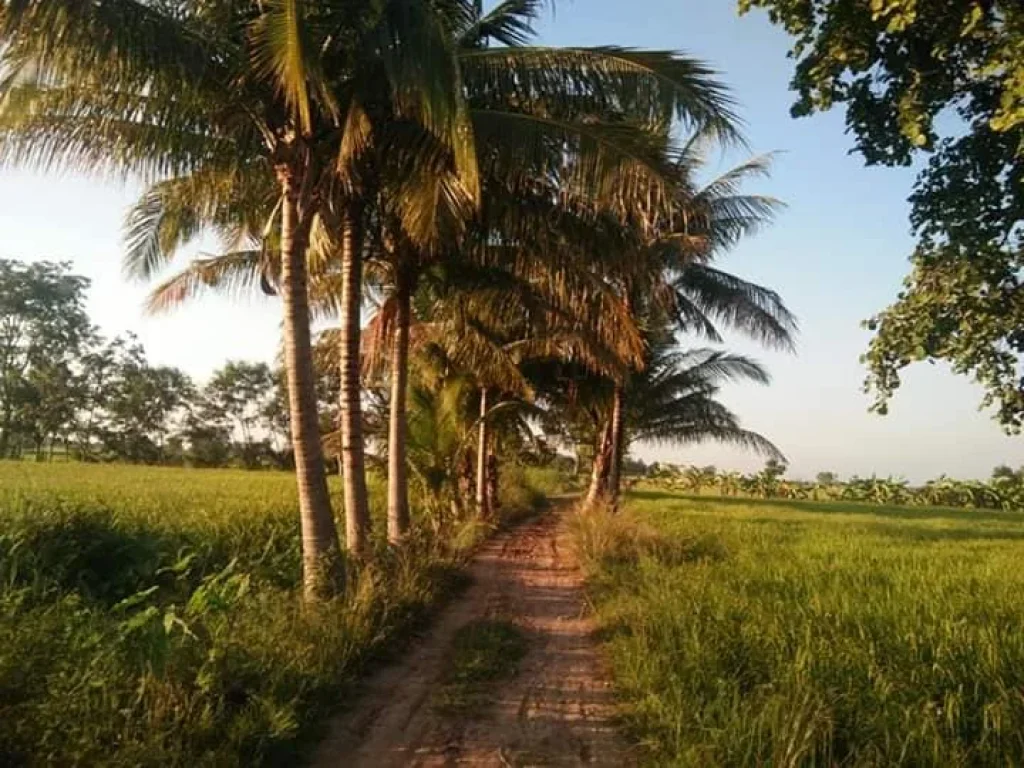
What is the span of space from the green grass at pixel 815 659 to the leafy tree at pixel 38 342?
146 ft

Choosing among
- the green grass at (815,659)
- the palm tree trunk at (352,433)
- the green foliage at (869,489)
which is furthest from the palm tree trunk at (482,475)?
the green foliage at (869,489)

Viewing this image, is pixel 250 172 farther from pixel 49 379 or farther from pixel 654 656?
pixel 49 379

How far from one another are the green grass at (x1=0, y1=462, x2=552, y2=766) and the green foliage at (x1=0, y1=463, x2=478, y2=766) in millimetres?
10

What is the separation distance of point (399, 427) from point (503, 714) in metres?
5.73

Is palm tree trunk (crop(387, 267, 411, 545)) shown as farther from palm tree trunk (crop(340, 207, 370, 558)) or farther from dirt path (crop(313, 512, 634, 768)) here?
dirt path (crop(313, 512, 634, 768))

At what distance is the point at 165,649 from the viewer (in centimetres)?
423

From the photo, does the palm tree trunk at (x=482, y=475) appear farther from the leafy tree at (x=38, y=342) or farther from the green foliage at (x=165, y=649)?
the leafy tree at (x=38, y=342)

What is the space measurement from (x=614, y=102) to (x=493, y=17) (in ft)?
6.36

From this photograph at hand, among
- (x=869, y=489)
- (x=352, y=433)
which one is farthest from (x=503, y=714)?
(x=869, y=489)

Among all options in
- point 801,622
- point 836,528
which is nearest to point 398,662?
point 801,622

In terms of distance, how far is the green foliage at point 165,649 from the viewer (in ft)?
11.9

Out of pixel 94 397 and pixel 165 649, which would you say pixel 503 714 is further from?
pixel 94 397

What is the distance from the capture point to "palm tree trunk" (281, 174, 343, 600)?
662cm

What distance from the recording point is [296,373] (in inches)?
262
